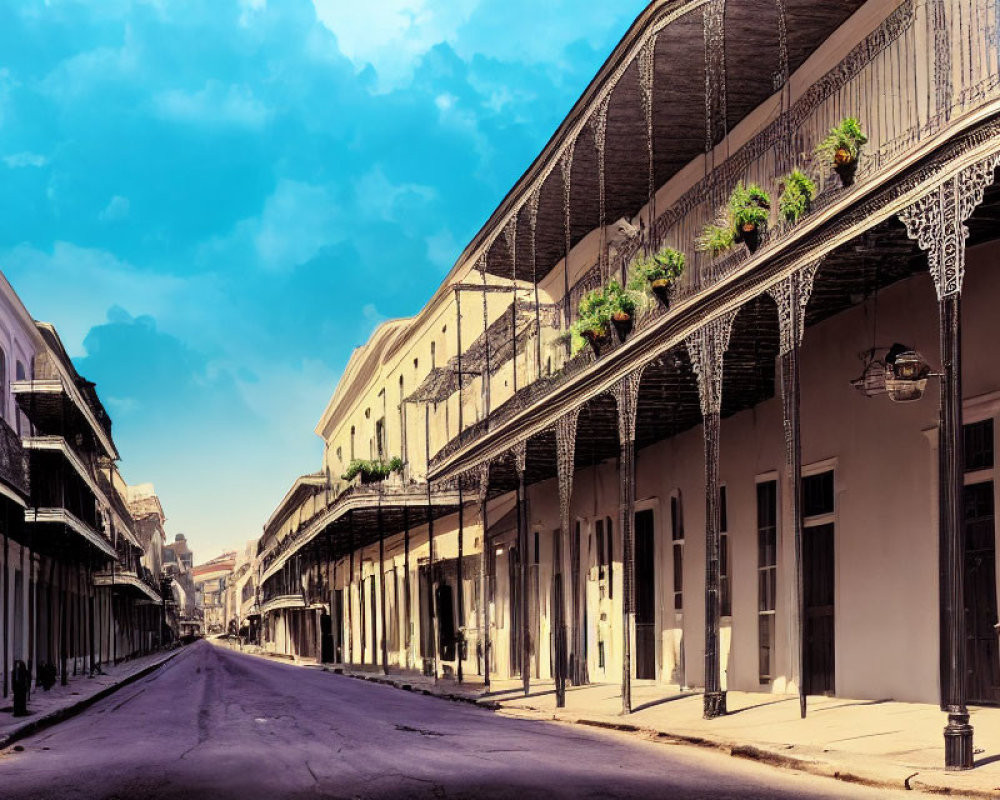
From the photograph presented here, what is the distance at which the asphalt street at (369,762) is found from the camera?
30.5ft

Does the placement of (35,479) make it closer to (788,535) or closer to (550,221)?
(550,221)

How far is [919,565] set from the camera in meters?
14.0

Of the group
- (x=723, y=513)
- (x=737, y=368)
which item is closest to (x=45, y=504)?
(x=723, y=513)

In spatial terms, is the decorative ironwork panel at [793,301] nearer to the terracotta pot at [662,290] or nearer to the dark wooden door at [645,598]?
the terracotta pot at [662,290]

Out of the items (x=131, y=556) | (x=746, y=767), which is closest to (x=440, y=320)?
(x=746, y=767)

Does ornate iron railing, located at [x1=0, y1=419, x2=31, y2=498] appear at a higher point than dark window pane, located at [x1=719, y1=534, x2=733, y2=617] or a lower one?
higher

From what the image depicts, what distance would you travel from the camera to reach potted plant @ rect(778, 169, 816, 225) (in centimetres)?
1354

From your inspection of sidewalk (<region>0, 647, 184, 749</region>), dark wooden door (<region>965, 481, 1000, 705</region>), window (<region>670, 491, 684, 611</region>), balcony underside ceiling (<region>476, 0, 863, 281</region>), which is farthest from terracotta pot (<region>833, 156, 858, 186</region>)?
sidewalk (<region>0, 647, 184, 749</region>)

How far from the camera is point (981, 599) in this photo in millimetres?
13016

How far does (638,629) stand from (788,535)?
20.0ft

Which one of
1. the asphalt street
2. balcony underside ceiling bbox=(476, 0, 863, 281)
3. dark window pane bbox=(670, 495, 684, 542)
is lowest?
the asphalt street

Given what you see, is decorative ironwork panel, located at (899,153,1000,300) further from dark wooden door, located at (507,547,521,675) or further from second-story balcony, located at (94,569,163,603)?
second-story balcony, located at (94,569,163,603)

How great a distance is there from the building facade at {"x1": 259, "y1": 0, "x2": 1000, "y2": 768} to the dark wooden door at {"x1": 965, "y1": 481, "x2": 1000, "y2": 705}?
0.03m

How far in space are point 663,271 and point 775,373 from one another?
6.60 feet
